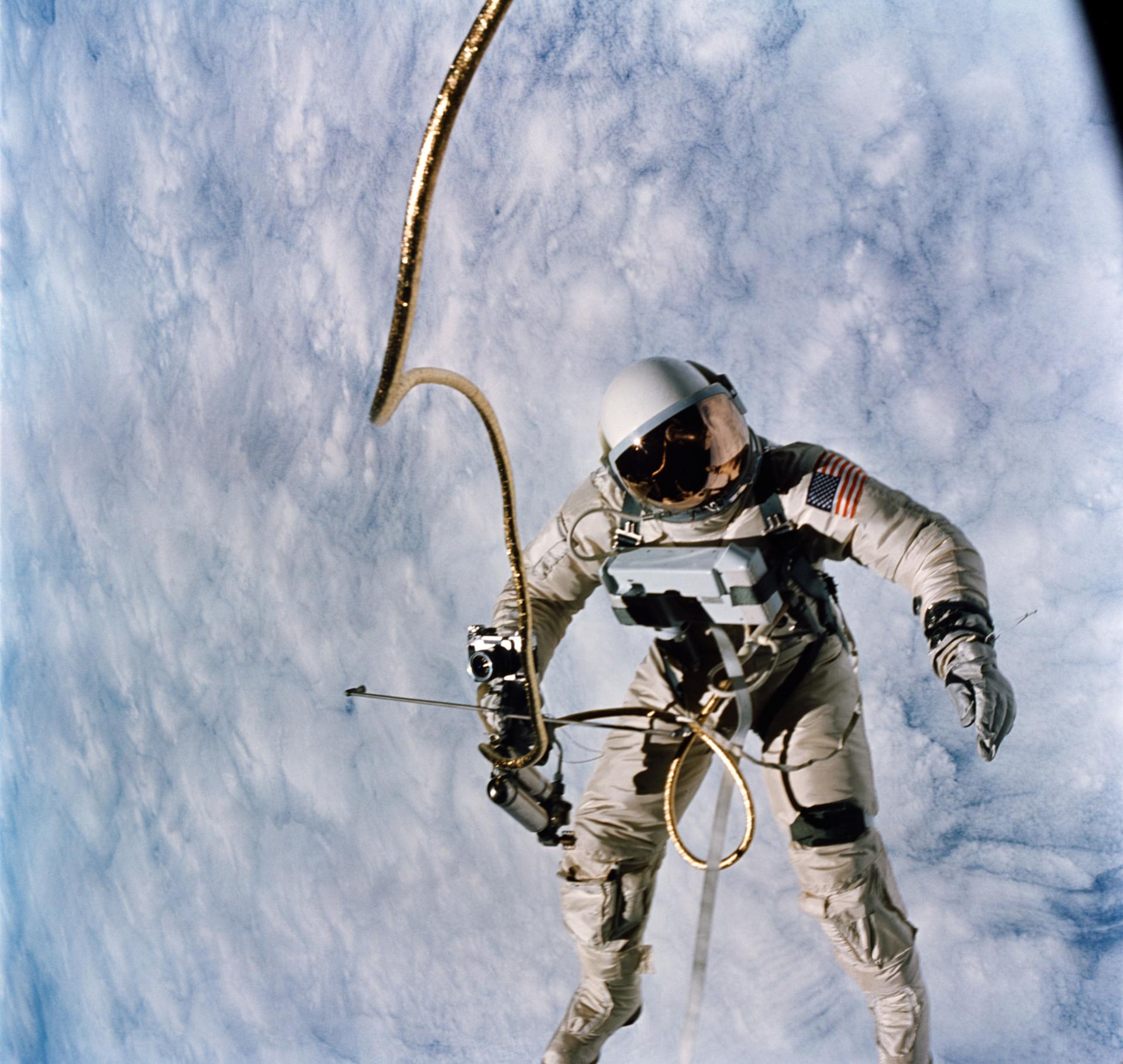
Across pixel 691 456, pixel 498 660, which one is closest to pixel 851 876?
pixel 498 660

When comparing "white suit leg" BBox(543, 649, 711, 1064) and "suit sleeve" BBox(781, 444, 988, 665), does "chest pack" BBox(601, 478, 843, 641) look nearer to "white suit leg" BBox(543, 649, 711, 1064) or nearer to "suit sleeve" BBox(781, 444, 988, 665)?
"suit sleeve" BBox(781, 444, 988, 665)

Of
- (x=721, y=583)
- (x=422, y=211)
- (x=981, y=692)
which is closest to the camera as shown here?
(x=422, y=211)

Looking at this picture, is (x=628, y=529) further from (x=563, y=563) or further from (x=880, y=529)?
(x=880, y=529)

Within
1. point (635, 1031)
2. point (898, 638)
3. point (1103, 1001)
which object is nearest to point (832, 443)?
point (898, 638)

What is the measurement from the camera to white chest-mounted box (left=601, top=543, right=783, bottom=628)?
2664 millimetres

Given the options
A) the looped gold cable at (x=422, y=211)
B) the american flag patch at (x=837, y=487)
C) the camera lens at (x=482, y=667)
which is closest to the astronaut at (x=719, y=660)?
the american flag patch at (x=837, y=487)

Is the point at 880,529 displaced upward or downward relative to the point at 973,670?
upward

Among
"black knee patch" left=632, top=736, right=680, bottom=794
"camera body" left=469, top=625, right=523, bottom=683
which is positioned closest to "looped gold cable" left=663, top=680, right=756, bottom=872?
"black knee patch" left=632, top=736, right=680, bottom=794

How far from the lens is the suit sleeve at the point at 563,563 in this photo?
3158 mm

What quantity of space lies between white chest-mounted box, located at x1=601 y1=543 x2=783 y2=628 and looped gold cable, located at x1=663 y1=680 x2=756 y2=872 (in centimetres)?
28

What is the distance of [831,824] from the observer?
278cm

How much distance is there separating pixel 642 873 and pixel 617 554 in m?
1.16

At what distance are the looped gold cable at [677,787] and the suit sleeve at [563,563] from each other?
0.62m

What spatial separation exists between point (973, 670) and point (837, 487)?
0.75m
